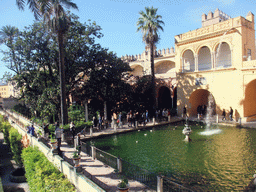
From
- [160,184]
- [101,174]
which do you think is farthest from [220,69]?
[160,184]

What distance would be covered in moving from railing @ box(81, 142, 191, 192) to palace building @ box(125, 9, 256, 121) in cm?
1572

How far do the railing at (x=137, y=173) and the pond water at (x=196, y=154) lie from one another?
1309 millimetres

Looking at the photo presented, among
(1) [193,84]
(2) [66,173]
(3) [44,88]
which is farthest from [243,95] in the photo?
(3) [44,88]

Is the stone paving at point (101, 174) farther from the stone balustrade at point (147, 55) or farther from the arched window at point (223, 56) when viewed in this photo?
the stone balustrade at point (147, 55)

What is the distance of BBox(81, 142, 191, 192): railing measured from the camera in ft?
22.2

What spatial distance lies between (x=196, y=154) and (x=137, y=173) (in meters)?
4.85

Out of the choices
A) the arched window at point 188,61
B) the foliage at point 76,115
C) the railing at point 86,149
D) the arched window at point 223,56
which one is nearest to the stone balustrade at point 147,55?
the arched window at point 188,61

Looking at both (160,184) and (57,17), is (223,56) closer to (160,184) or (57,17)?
(57,17)

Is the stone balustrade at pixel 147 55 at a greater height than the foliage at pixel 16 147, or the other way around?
the stone balustrade at pixel 147 55

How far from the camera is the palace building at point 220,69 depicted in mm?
19859

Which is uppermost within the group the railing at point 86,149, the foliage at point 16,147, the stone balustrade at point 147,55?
the stone balustrade at point 147,55

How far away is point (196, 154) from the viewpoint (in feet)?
37.4

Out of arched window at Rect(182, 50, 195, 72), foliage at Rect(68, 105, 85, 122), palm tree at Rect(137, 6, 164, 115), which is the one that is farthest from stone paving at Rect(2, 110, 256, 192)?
arched window at Rect(182, 50, 195, 72)

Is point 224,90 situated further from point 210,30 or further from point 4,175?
point 4,175
